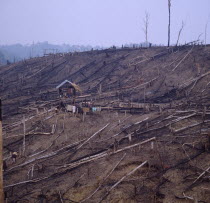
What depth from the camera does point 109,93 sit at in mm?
24750

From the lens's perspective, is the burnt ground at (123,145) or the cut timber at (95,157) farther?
the cut timber at (95,157)

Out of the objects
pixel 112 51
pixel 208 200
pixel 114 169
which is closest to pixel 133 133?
pixel 114 169

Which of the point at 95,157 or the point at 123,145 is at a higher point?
the point at 123,145

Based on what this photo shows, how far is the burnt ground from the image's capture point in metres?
8.59

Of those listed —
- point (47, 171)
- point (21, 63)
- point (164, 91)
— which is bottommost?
point (47, 171)

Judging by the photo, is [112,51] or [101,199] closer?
[101,199]

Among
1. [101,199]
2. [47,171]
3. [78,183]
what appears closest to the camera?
[101,199]

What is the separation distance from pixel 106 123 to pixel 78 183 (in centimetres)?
703

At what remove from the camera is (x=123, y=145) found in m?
12.1

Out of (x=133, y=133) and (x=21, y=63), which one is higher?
(x=21, y=63)

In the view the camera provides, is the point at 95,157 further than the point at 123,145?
No

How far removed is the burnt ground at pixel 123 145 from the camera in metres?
8.59

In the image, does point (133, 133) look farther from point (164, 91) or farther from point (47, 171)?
point (164, 91)

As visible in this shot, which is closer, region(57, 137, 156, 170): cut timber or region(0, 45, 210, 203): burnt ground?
region(0, 45, 210, 203): burnt ground
